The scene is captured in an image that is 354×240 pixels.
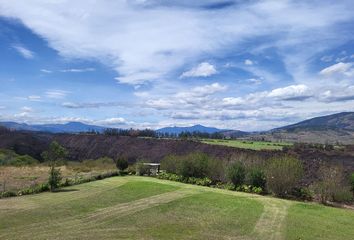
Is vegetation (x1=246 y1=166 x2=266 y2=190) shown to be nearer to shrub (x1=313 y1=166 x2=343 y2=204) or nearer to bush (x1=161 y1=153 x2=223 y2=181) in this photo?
shrub (x1=313 y1=166 x2=343 y2=204)

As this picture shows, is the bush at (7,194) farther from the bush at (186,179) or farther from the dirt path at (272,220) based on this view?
the dirt path at (272,220)

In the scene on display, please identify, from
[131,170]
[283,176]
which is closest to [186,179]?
[131,170]

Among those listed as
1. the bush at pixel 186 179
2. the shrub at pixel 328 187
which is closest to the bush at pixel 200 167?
the bush at pixel 186 179

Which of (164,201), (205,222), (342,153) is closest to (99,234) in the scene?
(205,222)

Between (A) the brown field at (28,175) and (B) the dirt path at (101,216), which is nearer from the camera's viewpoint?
(B) the dirt path at (101,216)

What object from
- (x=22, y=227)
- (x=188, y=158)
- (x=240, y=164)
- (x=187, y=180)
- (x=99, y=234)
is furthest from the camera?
(x=188, y=158)

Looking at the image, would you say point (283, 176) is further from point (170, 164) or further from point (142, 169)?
point (142, 169)

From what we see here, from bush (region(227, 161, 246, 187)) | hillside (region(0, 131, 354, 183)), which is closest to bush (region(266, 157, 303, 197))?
bush (region(227, 161, 246, 187))

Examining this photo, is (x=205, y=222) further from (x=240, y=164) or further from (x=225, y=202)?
(x=240, y=164)
